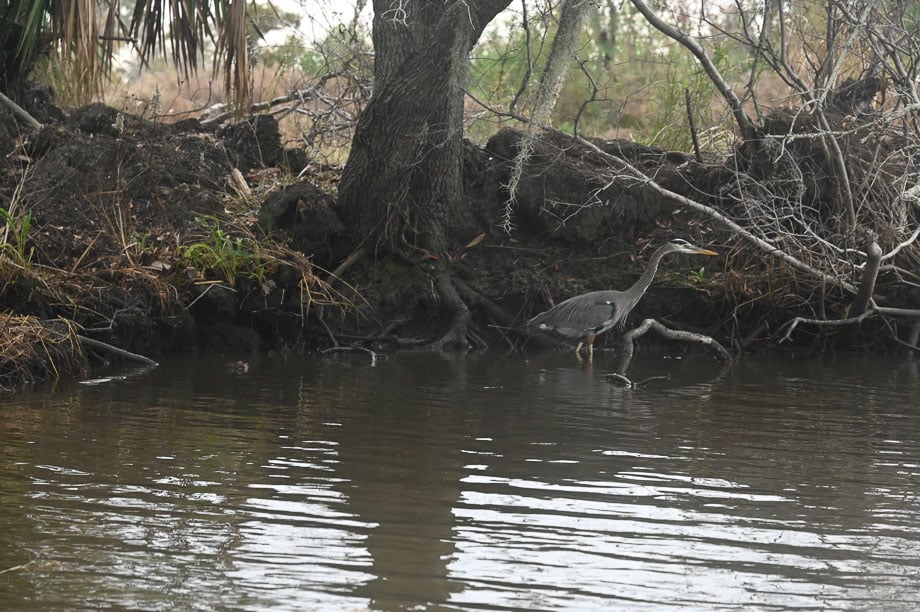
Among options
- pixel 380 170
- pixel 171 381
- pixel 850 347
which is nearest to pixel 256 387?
pixel 171 381

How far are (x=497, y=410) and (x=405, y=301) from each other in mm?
3727

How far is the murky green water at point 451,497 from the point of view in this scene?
398cm

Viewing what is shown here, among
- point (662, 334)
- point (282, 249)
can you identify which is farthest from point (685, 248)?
point (282, 249)

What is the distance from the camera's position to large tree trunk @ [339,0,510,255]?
10.0 meters

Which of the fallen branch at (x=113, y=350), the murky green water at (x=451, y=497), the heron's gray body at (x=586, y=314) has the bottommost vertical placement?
the murky green water at (x=451, y=497)

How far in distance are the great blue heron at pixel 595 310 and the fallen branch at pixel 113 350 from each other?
146 inches

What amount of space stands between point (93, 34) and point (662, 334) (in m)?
5.83

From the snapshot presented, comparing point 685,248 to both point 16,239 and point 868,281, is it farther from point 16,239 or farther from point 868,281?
point 16,239

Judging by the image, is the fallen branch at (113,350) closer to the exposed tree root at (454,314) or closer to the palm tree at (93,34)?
the palm tree at (93,34)

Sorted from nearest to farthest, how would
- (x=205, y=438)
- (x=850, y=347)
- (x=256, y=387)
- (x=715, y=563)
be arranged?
(x=715, y=563)
(x=205, y=438)
(x=256, y=387)
(x=850, y=347)

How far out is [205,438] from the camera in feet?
21.1

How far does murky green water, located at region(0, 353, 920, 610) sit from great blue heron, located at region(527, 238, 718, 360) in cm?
195

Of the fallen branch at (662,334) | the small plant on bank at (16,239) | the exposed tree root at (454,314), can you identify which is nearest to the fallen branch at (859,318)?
the fallen branch at (662,334)

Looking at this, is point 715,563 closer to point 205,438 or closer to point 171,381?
point 205,438
